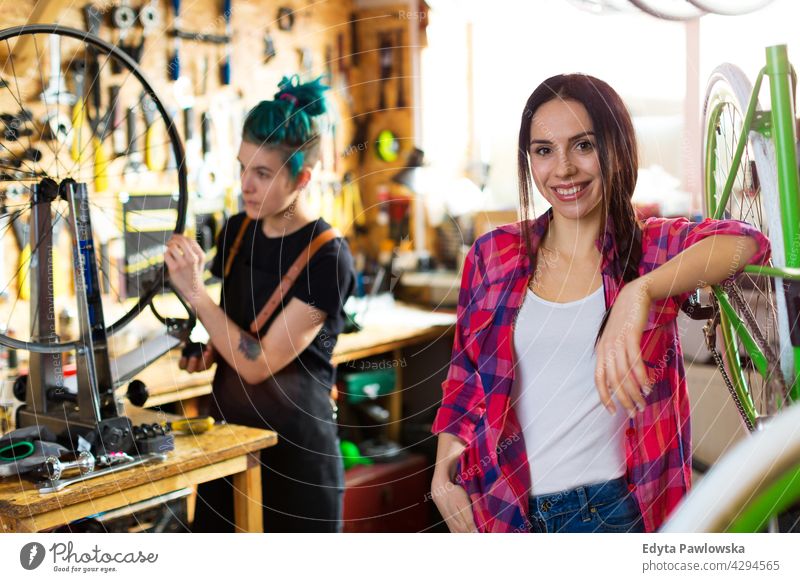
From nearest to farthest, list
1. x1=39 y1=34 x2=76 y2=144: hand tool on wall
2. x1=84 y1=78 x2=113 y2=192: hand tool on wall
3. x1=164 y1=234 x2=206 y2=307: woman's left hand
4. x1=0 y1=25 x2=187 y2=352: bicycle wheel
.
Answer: x1=164 y1=234 x2=206 y2=307: woman's left hand, x1=0 y1=25 x2=187 y2=352: bicycle wheel, x1=39 y1=34 x2=76 y2=144: hand tool on wall, x1=84 y1=78 x2=113 y2=192: hand tool on wall

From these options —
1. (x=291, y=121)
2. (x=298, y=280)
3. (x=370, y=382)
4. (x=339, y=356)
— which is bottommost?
(x=370, y=382)

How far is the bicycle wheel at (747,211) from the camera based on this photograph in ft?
3.82

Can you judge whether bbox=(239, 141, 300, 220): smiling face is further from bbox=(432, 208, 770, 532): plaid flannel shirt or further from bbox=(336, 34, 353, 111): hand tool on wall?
bbox=(336, 34, 353, 111): hand tool on wall

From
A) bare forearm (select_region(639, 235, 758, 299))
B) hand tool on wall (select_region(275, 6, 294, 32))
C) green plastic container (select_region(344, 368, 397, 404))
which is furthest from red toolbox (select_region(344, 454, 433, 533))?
hand tool on wall (select_region(275, 6, 294, 32))

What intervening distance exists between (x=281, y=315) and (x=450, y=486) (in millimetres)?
444

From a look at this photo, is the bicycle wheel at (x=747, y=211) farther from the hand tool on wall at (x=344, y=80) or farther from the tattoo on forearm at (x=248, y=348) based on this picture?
the hand tool on wall at (x=344, y=80)

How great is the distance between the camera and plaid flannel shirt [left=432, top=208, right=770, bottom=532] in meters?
1.16

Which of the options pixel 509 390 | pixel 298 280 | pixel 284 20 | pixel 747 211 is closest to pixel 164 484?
pixel 298 280

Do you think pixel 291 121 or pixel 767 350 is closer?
pixel 767 350

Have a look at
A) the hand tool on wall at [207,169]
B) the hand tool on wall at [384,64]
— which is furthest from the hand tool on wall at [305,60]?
the hand tool on wall at [207,169]

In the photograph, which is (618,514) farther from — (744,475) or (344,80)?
(344,80)

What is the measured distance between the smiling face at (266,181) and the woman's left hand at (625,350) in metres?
0.65

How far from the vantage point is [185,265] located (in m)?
1.41

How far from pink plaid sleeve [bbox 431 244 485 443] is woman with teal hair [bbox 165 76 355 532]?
0.30 metres
